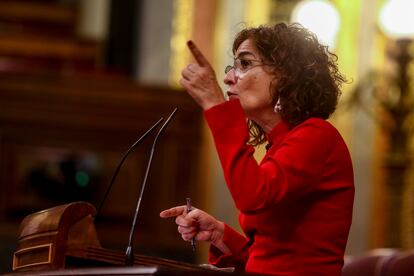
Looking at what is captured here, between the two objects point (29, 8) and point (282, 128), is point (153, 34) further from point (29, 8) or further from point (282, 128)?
point (282, 128)

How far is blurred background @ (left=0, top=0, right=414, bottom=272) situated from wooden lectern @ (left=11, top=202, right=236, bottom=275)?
3212mm

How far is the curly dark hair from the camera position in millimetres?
2688

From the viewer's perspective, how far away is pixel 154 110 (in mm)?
6781

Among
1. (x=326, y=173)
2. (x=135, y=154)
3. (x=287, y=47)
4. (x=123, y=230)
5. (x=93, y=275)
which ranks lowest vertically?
(x=123, y=230)

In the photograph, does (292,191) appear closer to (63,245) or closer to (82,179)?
(63,245)

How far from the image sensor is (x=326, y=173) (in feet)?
8.37

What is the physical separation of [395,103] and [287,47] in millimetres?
4635

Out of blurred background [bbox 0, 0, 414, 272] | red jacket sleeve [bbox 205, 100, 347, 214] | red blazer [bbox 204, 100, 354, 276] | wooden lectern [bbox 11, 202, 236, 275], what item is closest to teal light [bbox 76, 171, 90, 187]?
blurred background [bbox 0, 0, 414, 272]

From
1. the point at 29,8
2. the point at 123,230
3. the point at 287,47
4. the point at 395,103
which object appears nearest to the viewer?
the point at 287,47

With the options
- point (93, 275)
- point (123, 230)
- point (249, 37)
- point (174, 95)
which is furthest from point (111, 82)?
point (93, 275)

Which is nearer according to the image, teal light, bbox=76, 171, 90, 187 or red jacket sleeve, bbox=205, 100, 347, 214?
red jacket sleeve, bbox=205, 100, 347, 214

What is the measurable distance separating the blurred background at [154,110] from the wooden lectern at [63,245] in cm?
321

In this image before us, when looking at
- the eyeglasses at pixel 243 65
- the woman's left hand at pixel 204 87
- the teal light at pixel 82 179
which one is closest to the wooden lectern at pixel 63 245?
the woman's left hand at pixel 204 87

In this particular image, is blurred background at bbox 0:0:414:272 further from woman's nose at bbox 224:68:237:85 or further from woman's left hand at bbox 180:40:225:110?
woman's left hand at bbox 180:40:225:110
